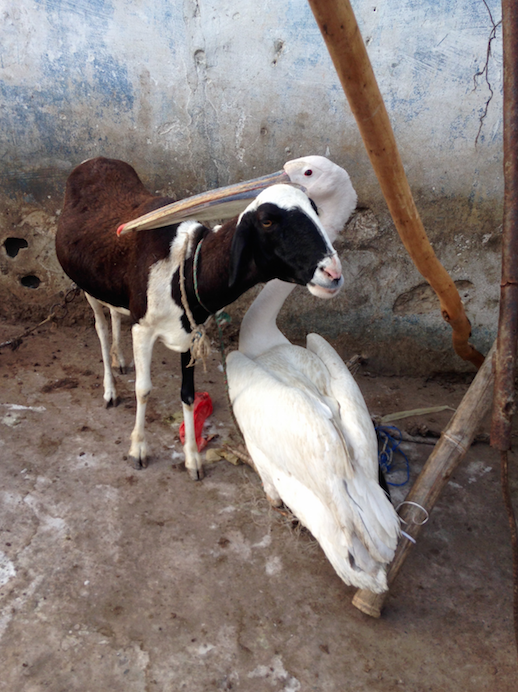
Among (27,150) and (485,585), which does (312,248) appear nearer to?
(485,585)

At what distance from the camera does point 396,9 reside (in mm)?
3277

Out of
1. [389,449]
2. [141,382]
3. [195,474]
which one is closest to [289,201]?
[141,382]

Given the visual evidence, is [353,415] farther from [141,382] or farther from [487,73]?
[487,73]

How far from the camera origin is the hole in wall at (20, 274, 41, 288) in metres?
4.45

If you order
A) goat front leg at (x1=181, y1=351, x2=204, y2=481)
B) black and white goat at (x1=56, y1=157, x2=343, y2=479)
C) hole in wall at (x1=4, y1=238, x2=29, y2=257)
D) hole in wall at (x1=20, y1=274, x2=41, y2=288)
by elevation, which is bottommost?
goat front leg at (x1=181, y1=351, x2=204, y2=481)

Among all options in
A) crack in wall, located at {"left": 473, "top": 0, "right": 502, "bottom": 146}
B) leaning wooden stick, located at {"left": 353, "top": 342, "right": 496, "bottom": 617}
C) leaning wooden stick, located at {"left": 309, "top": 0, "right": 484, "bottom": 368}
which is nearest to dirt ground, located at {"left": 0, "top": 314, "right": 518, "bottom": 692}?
leaning wooden stick, located at {"left": 353, "top": 342, "right": 496, "bottom": 617}

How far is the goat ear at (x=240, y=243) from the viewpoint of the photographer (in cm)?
226

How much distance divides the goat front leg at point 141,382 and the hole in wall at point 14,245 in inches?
81.3

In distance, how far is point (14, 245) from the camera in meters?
4.36

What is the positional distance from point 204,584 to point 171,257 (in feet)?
5.17

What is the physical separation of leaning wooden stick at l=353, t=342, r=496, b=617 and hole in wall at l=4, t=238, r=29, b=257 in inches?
145

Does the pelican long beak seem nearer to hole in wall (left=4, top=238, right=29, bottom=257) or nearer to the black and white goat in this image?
the black and white goat

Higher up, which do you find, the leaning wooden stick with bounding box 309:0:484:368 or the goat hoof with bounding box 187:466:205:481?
the leaning wooden stick with bounding box 309:0:484:368

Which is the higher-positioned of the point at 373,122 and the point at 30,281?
the point at 373,122
